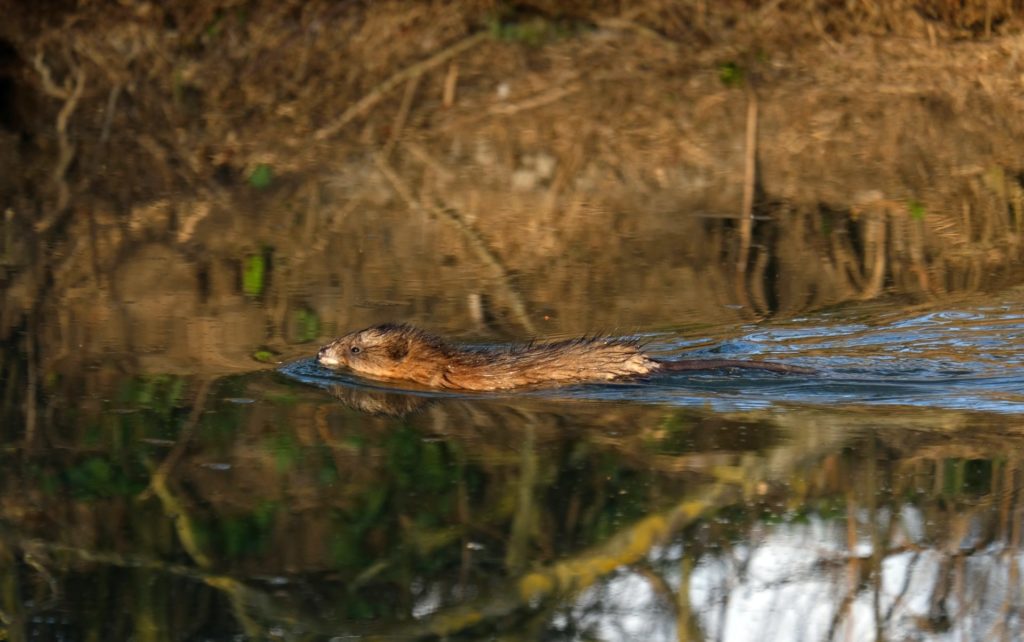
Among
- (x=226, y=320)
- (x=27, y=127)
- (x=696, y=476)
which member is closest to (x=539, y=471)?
(x=696, y=476)

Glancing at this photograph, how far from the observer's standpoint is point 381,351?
699cm

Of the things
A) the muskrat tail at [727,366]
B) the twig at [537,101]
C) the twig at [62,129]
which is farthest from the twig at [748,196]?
the twig at [62,129]

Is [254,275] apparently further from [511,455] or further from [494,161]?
[494,161]

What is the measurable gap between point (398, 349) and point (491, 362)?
434 mm

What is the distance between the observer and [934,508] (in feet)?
17.7

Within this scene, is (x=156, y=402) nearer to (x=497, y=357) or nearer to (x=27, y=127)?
(x=497, y=357)

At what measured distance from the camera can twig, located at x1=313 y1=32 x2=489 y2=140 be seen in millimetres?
12789

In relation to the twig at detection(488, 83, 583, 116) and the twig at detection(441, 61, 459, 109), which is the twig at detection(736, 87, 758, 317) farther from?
the twig at detection(441, 61, 459, 109)

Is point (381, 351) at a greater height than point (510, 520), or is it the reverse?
point (381, 351)

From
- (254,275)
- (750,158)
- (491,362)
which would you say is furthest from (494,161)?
(491,362)

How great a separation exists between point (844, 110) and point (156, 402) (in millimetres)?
8037

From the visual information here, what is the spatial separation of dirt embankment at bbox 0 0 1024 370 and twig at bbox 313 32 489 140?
0.12 ft

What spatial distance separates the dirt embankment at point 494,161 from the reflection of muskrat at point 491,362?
2.03 feet

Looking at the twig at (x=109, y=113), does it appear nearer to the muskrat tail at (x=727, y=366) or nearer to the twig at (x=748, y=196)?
the twig at (x=748, y=196)
